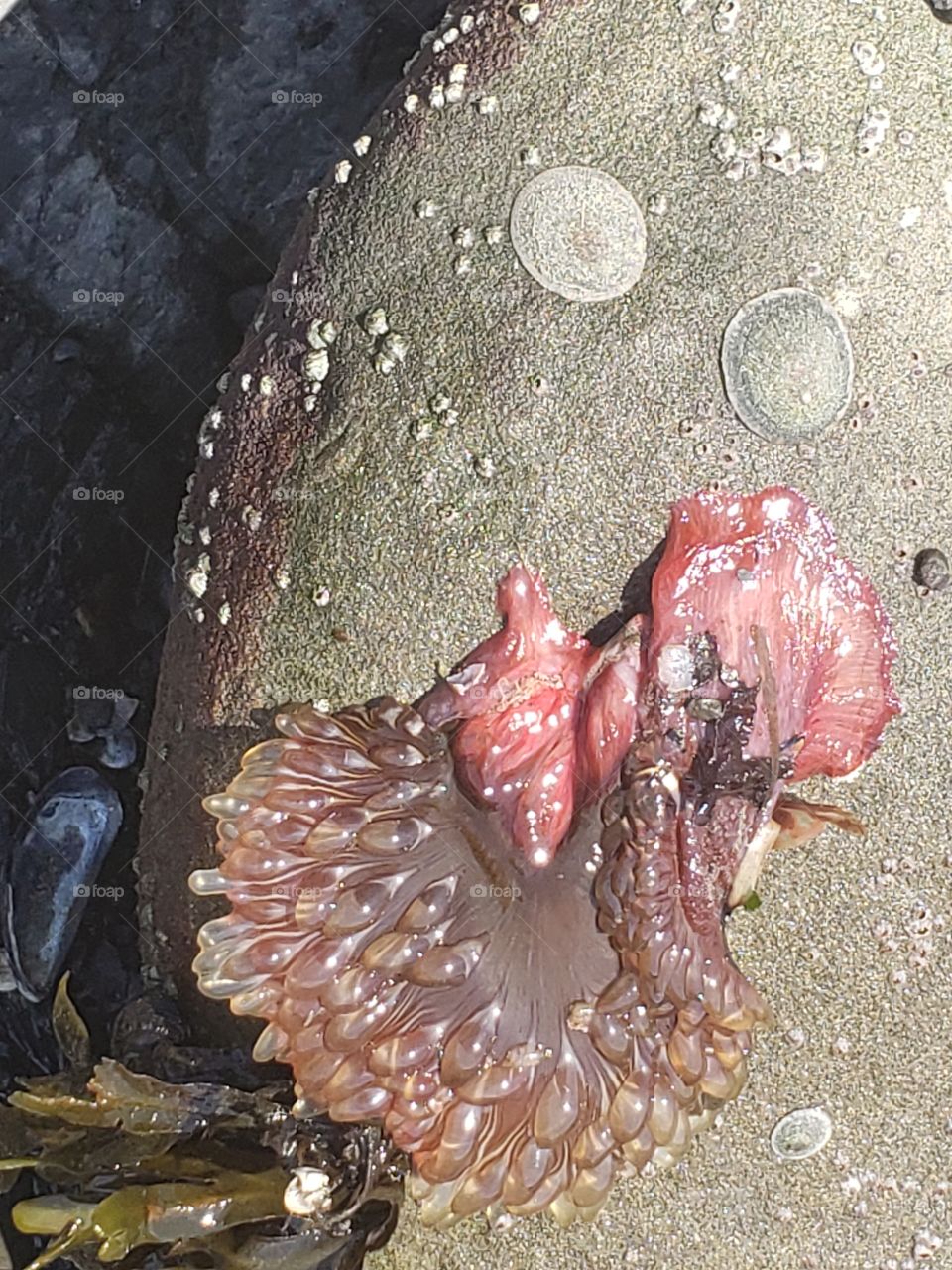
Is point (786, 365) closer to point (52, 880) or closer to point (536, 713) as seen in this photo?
point (536, 713)

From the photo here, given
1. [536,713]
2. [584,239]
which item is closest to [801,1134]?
[536,713]

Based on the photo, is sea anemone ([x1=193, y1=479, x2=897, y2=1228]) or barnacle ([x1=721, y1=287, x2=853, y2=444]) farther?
barnacle ([x1=721, y1=287, x2=853, y2=444])

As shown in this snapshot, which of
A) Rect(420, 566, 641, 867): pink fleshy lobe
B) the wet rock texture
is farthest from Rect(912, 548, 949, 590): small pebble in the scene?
Rect(420, 566, 641, 867): pink fleshy lobe

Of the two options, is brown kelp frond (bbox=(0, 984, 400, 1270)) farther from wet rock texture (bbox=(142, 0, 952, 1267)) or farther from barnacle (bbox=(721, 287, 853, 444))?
barnacle (bbox=(721, 287, 853, 444))

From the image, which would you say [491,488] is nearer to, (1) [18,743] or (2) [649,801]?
(2) [649,801]

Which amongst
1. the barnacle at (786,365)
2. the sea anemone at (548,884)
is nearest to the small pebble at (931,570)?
the sea anemone at (548,884)

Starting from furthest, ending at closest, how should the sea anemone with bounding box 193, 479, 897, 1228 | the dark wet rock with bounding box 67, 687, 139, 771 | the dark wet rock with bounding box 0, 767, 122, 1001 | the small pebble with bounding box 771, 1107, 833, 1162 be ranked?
1. the dark wet rock with bounding box 67, 687, 139, 771
2. the dark wet rock with bounding box 0, 767, 122, 1001
3. the small pebble with bounding box 771, 1107, 833, 1162
4. the sea anemone with bounding box 193, 479, 897, 1228

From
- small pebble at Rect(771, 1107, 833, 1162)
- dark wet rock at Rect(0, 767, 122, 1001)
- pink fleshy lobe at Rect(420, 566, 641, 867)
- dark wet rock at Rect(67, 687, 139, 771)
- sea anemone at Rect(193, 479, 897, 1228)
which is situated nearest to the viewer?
sea anemone at Rect(193, 479, 897, 1228)
